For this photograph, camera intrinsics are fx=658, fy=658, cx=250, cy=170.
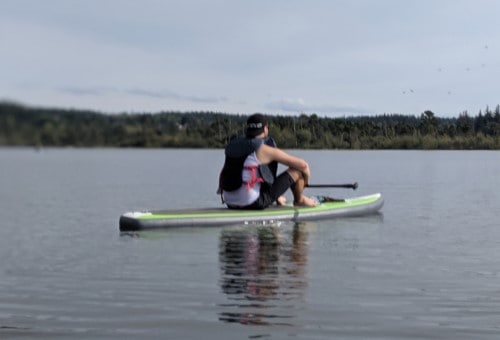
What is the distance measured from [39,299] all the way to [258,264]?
3689 mm

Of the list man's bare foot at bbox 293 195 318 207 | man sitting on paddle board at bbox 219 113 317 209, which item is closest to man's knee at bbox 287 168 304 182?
man sitting on paddle board at bbox 219 113 317 209

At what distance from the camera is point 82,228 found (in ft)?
52.8

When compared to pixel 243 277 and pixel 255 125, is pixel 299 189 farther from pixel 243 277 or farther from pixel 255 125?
pixel 243 277

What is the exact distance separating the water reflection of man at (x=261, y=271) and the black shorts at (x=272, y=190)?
2.03 feet

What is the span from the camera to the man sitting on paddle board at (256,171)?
1399 centimetres

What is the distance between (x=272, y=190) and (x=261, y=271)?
5318 mm

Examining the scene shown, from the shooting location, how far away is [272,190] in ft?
49.2

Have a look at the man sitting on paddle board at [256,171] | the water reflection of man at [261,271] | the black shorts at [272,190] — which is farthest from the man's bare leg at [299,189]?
the water reflection of man at [261,271]

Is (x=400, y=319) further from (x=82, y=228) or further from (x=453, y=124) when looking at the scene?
(x=453, y=124)

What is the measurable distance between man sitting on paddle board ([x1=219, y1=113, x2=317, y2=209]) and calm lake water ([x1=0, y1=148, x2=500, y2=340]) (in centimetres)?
80

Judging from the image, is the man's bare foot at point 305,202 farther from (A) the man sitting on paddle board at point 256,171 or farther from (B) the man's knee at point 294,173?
(B) the man's knee at point 294,173

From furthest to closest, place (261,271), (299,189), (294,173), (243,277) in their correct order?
(299,189) → (294,173) → (261,271) → (243,277)

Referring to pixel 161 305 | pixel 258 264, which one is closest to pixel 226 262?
pixel 258 264

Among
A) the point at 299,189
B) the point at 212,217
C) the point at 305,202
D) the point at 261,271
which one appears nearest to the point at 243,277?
the point at 261,271
